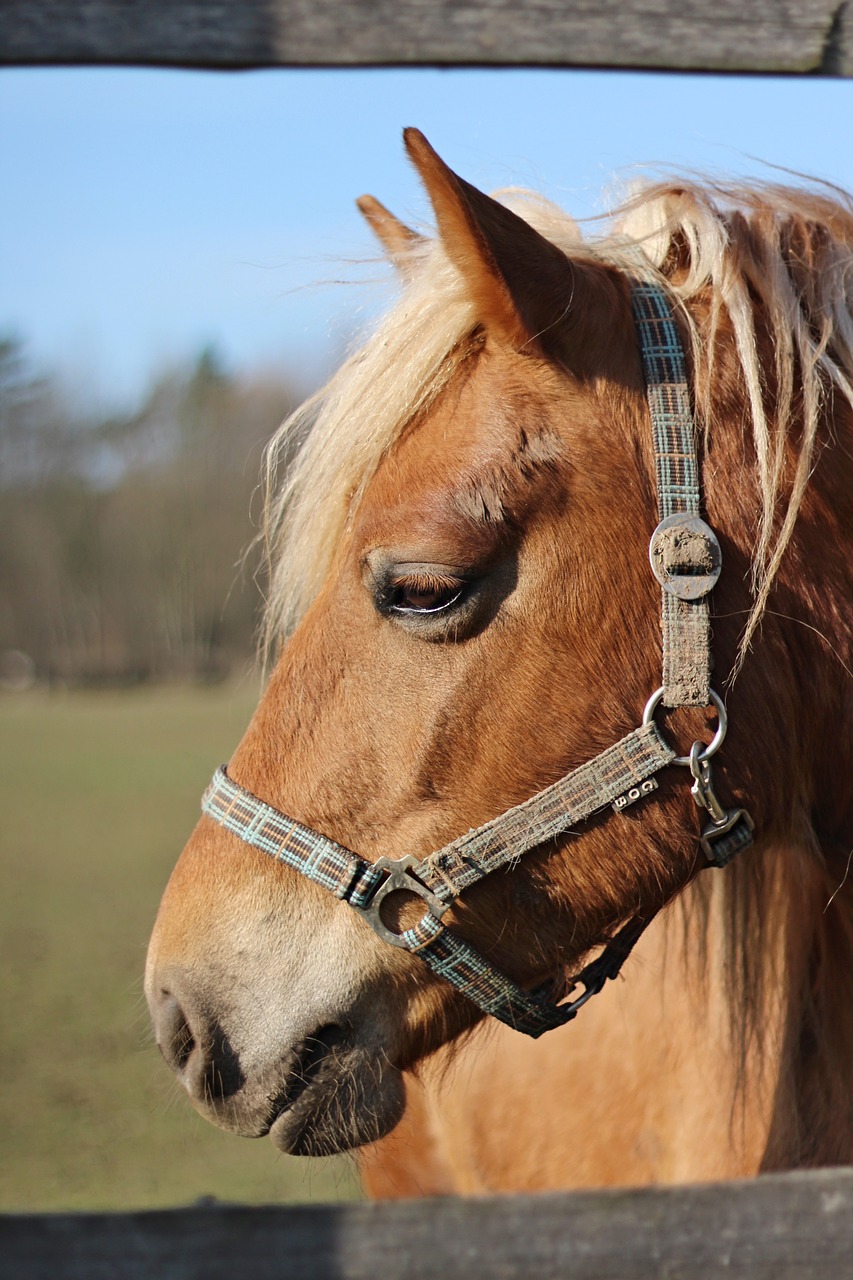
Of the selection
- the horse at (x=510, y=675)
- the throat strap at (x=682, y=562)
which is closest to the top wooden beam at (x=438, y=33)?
the horse at (x=510, y=675)

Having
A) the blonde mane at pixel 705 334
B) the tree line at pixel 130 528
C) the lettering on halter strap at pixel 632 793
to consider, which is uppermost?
the blonde mane at pixel 705 334

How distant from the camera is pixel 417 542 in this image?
1351 mm

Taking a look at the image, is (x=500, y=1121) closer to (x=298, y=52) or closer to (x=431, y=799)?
(x=431, y=799)

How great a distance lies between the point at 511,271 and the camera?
1.35 m

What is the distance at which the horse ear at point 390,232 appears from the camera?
1.78 metres

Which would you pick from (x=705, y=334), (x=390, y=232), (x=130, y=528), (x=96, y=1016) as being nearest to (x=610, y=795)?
(x=705, y=334)

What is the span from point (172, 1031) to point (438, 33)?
1.20 m

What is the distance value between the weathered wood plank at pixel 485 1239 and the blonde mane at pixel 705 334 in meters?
0.66

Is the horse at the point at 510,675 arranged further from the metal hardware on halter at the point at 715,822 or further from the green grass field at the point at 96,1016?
the green grass field at the point at 96,1016

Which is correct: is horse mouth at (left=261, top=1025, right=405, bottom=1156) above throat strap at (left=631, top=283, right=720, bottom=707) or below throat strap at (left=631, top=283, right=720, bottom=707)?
below

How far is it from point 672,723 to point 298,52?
852 millimetres

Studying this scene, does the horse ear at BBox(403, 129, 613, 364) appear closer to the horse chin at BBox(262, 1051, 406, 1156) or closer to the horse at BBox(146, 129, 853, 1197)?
the horse at BBox(146, 129, 853, 1197)

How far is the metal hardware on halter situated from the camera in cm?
134

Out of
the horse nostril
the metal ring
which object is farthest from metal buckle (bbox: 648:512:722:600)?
the horse nostril
